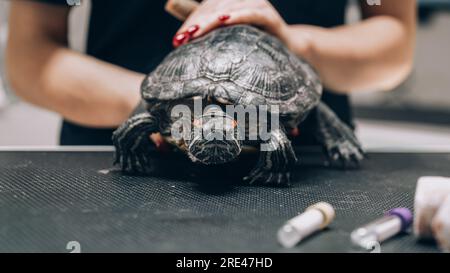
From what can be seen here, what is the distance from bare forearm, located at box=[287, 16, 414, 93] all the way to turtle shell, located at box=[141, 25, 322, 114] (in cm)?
16

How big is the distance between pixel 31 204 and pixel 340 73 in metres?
0.63

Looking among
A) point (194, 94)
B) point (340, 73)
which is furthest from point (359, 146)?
point (194, 94)

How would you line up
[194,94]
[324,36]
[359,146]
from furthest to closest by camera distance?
[324,36] → [359,146] → [194,94]

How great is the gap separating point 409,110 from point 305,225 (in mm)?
1484

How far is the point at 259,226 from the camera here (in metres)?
0.49

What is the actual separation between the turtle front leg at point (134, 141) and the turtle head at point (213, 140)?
9 centimetres

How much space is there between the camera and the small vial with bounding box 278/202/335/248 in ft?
1.45

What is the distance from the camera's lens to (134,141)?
0.70 meters

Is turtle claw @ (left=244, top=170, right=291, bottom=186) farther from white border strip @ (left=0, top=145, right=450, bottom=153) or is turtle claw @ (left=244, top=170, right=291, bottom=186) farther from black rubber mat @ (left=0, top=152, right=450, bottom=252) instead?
white border strip @ (left=0, top=145, right=450, bottom=153)

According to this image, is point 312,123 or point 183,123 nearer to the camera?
point 183,123

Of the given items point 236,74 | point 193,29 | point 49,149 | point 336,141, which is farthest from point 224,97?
point 49,149

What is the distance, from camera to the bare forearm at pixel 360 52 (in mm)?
912

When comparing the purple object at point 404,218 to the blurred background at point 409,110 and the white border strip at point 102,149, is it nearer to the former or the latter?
the white border strip at point 102,149
